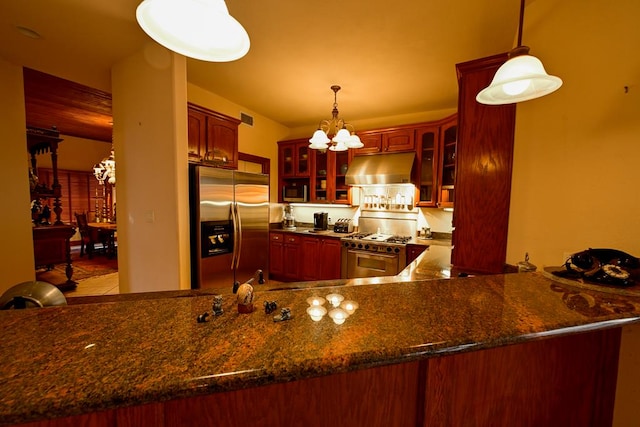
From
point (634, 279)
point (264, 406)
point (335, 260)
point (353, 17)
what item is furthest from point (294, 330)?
point (335, 260)

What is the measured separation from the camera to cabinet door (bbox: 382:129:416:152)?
386cm

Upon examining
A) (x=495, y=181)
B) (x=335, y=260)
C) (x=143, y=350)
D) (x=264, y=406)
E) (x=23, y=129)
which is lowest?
(x=335, y=260)

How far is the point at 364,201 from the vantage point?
446 cm

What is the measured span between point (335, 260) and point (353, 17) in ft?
10.0

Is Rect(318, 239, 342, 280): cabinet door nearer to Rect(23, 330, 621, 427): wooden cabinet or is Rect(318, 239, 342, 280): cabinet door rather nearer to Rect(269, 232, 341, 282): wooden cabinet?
Rect(269, 232, 341, 282): wooden cabinet

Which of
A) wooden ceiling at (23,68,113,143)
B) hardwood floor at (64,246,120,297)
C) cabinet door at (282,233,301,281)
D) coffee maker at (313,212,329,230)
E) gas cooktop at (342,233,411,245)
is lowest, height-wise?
hardwood floor at (64,246,120,297)

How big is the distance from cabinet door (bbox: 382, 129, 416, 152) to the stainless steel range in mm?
994

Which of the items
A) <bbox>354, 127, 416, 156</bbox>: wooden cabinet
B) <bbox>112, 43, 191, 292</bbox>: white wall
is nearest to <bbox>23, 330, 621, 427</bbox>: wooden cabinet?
<bbox>112, 43, 191, 292</bbox>: white wall

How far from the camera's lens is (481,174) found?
6.39 feet

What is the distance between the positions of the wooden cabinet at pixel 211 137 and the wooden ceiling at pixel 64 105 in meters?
1.76

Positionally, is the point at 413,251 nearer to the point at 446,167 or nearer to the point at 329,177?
the point at 446,167

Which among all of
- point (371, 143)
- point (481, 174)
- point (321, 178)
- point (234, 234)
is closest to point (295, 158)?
point (321, 178)


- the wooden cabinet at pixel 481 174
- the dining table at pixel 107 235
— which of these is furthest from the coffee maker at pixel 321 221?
the dining table at pixel 107 235

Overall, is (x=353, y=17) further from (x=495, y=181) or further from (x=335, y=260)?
(x=335, y=260)
